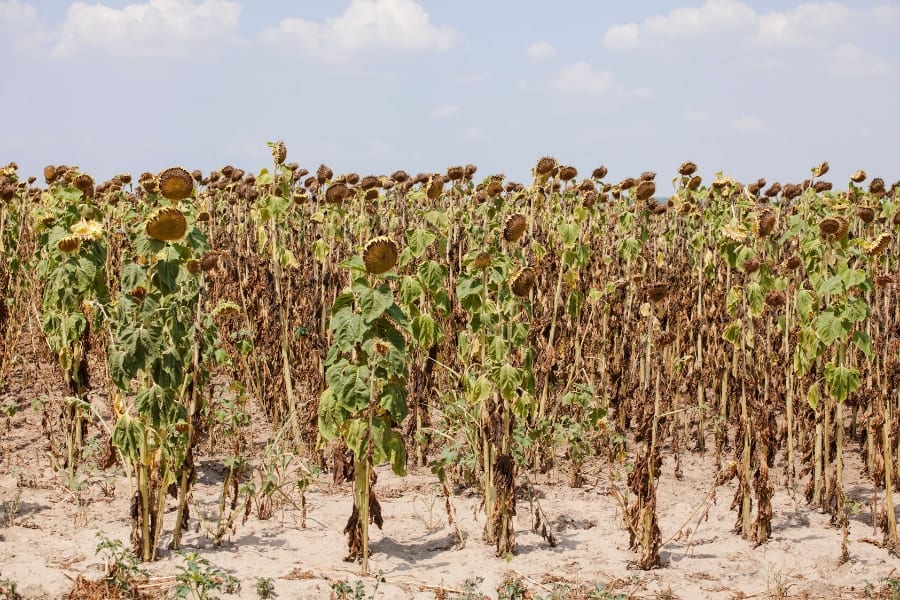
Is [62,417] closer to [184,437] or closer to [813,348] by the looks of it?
[184,437]

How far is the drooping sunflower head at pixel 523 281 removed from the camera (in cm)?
425

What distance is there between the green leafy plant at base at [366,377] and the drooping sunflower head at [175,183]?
33.1 inches

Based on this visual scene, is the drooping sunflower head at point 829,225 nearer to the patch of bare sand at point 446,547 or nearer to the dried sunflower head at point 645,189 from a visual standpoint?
the patch of bare sand at point 446,547

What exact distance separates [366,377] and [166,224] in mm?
1047

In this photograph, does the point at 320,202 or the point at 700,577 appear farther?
the point at 320,202

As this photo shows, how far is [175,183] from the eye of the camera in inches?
156

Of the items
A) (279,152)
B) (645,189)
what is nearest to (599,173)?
(645,189)

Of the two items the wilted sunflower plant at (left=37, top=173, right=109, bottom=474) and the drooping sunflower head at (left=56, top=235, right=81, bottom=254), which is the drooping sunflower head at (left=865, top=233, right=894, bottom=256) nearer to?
the wilted sunflower plant at (left=37, top=173, right=109, bottom=474)

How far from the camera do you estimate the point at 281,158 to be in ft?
19.7

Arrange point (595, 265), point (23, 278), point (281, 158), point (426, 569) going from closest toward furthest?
point (426, 569) < point (281, 158) < point (595, 265) < point (23, 278)

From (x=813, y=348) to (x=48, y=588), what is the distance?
12.9 feet

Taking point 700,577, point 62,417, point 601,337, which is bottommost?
point 700,577

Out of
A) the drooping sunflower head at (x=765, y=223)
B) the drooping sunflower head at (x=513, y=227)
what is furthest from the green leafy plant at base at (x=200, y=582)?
the drooping sunflower head at (x=765, y=223)

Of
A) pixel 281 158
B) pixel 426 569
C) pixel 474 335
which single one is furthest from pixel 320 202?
pixel 426 569
